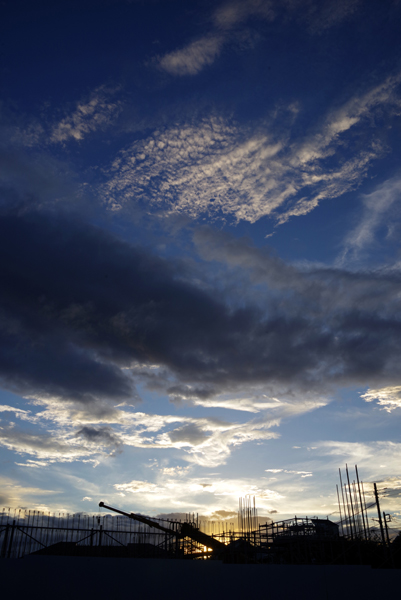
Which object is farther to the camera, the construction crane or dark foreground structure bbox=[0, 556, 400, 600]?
the construction crane

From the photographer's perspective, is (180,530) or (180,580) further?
(180,530)

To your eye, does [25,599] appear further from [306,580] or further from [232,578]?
[306,580]

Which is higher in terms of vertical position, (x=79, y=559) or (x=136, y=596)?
(x=79, y=559)

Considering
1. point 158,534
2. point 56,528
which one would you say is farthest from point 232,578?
point 56,528

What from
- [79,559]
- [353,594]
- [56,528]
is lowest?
[353,594]

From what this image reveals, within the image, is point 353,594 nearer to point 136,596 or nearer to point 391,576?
point 391,576

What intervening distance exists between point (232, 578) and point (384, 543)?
26.2m

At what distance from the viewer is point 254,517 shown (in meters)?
30.5

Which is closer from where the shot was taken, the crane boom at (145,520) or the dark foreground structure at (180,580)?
the dark foreground structure at (180,580)

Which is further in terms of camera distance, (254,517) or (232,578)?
(254,517)

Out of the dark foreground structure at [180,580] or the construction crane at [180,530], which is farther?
the construction crane at [180,530]

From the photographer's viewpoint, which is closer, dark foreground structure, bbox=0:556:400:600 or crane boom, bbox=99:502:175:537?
dark foreground structure, bbox=0:556:400:600

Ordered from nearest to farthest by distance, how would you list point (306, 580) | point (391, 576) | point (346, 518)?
point (306, 580) → point (391, 576) → point (346, 518)

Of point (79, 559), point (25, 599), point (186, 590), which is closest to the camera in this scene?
point (25, 599)
